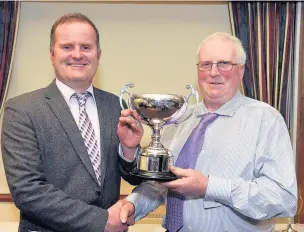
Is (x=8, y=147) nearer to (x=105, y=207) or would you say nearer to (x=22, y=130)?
(x=22, y=130)

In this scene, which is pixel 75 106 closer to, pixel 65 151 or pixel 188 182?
pixel 65 151

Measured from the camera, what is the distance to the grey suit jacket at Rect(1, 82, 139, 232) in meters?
1.87

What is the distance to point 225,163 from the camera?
6.82 ft

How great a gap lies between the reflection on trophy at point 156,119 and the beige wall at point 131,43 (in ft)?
4.52

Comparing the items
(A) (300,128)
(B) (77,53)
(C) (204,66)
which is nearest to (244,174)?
(C) (204,66)

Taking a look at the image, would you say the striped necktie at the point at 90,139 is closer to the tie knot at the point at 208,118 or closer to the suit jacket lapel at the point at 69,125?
the suit jacket lapel at the point at 69,125

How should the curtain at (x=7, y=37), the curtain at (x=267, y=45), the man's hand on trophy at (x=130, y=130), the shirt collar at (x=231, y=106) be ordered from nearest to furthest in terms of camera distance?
the man's hand on trophy at (x=130, y=130) < the shirt collar at (x=231, y=106) < the curtain at (x=7, y=37) < the curtain at (x=267, y=45)

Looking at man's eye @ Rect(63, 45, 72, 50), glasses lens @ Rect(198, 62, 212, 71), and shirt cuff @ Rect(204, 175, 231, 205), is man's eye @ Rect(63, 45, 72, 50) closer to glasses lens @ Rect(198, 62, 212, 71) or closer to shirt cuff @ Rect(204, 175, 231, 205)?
glasses lens @ Rect(198, 62, 212, 71)

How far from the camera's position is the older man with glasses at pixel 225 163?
1.99 metres

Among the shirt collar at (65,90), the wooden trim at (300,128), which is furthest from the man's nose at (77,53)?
the wooden trim at (300,128)

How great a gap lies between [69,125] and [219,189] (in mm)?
662

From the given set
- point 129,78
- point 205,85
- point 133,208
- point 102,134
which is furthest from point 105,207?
point 129,78

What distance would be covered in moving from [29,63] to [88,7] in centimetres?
57

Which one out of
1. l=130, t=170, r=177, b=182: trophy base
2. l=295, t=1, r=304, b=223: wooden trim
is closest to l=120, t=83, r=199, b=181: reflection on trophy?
l=130, t=170, r=177, b=182: trophy base
